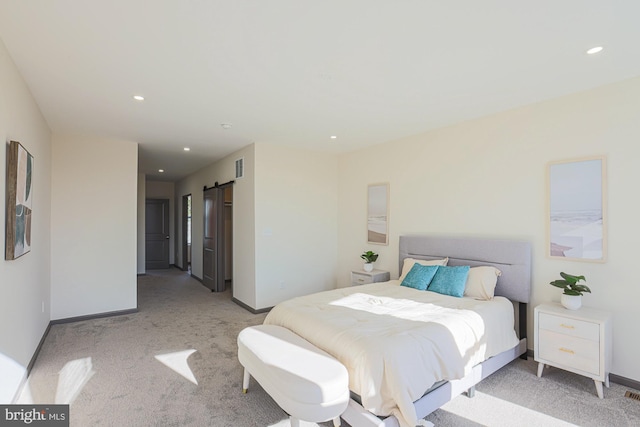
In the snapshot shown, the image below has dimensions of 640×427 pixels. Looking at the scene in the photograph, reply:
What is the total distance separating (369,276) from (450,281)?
1.46m

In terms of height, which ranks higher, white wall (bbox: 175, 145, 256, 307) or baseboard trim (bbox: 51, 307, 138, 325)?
white wall (bbox: 175, 145, 256, 307)

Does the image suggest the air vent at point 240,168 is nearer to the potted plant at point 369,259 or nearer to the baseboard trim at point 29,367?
the potted plant at point 369,259

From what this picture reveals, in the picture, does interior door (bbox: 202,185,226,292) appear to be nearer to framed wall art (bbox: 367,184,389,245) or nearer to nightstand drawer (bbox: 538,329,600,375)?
framed wall art (bbox: 367,184,389,245)

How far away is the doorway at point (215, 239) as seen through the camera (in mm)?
6348

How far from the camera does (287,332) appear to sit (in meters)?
2.66

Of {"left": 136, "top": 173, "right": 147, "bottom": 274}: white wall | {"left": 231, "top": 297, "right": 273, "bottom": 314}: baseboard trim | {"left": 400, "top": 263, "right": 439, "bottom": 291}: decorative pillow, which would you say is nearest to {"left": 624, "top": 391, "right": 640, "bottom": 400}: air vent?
{"left": 400, "top": 263, "right": 439, "bottom": 291}: decorative pillow

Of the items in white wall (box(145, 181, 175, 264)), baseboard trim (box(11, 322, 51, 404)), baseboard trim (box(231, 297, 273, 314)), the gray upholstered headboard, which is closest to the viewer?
baseboard trim (box(11, 322, 51, 404))

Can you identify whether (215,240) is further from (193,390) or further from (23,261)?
(193,390)

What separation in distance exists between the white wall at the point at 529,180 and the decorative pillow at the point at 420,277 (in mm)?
640

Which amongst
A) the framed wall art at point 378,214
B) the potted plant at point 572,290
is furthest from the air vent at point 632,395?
the framed wall art at point 378,214

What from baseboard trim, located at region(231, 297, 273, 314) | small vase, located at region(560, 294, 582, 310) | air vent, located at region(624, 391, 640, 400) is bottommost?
baseboard trim, located at region(231, 297, 273, 314)

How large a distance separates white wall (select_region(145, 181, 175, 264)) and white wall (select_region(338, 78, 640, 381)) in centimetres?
677

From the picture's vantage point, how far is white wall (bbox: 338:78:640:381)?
274 cm

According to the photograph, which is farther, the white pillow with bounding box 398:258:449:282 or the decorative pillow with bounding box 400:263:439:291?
the white pillow with bounding box 398:258:449:282
